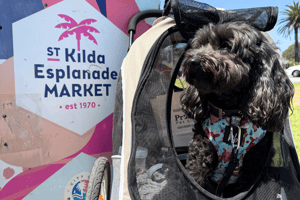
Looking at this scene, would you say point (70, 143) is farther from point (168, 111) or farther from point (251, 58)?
point (251, 58)

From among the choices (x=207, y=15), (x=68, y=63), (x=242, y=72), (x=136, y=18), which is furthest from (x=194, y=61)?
(x=68, y=63)

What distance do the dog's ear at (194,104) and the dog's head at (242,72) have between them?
110mm

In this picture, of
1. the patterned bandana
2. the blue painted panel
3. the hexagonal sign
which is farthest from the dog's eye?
the blue painted panel

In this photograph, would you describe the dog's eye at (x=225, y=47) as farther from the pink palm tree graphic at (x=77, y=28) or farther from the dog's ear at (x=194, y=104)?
the pink palm tree graphic at (x=77, y=28)

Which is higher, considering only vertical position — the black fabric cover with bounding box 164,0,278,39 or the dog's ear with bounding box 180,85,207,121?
the black fabric cover with bounding box 164,0,278,39

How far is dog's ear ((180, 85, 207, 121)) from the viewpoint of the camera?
1.39 metres

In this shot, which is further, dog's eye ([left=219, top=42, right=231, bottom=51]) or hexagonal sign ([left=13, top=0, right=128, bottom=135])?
hexagonal sign ([left=13, top=0, right=128, bottom=135])

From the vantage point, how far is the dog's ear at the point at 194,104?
1392mm

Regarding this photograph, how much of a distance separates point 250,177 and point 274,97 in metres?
0.50

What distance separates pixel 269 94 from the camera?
46.8 inches

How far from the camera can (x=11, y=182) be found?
1.45 metres

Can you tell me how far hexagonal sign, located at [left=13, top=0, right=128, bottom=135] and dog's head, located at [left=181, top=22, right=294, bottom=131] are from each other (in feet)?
2.55

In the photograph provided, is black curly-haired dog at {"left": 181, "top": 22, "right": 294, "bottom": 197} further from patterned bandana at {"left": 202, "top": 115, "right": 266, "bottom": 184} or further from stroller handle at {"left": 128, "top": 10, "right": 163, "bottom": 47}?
stroller handle at {"left": 128, "top": 10, "right": 163, "bottom": 47}

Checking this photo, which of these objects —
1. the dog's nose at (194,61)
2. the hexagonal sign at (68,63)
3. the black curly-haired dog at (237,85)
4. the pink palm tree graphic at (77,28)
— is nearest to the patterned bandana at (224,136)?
the black curly-haired dog at (237,85)
